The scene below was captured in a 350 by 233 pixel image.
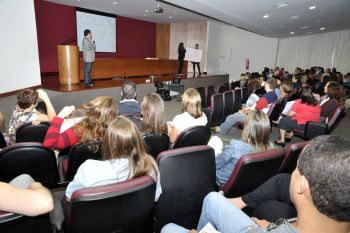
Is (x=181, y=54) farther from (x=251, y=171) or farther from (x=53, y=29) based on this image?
(x=251, y=171)

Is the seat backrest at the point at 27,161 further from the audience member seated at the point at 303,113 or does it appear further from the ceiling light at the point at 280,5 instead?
the ceiling light at the point at 280,5

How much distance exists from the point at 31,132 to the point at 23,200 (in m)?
1.68

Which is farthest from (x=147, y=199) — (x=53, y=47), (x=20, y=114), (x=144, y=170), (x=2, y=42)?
(x=53, y=47)

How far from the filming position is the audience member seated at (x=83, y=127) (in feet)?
7.02

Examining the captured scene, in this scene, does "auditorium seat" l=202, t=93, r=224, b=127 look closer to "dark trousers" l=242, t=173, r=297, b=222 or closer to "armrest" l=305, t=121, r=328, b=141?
"armrest" l=305, t=121, r=328, b=141

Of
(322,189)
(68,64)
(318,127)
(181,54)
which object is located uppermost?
(181,54)

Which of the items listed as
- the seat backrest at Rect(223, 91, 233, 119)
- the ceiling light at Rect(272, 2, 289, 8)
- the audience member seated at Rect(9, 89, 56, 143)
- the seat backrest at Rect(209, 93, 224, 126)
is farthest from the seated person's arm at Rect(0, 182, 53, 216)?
the ceiling light at Rect(272, 2, 289, 8)

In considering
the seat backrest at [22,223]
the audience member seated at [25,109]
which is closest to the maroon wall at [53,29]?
the audience member seated at [25,109]

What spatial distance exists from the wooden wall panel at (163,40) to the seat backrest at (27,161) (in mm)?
14041

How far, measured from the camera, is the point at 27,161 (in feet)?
5.90

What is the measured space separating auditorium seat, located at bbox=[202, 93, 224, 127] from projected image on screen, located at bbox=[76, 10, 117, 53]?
330 inches

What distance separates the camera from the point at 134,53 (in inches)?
554

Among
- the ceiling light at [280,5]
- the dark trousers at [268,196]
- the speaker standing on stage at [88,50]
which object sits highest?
the ceiling light at [280,5]

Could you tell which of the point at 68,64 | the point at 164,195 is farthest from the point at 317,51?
the point at 164,195
